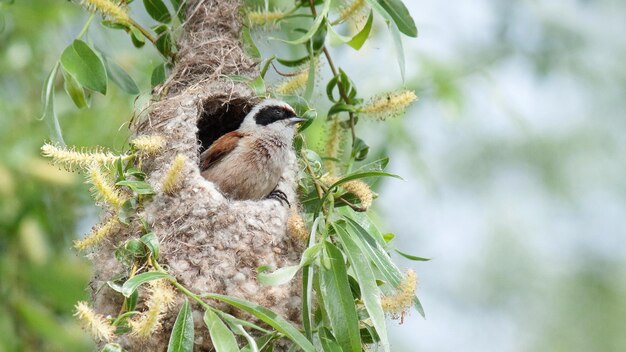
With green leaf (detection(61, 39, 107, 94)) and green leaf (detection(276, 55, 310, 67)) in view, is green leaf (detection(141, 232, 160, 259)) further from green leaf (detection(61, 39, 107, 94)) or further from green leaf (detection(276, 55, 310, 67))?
green leaf (detection(276, 55, 310, 67))

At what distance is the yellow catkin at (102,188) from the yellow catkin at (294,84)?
0.70 meters

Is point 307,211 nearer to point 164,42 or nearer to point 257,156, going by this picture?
point 257,156

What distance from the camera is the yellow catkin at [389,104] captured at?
2.91 metres

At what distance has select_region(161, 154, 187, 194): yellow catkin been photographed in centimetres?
273

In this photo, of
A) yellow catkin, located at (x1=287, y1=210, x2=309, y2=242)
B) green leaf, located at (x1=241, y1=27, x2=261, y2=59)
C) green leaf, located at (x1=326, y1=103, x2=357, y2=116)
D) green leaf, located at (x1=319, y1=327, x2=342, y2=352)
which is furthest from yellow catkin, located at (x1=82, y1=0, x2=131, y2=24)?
green leaf, located at (x1=319, y1=327, x2=342, y2=352)

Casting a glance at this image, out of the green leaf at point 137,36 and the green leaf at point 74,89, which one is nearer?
the green leaf at point 74,89

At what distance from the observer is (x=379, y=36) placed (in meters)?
4.56

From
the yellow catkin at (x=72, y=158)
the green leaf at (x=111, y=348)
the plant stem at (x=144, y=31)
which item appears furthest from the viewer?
the plant stem at (x=144, y=31)

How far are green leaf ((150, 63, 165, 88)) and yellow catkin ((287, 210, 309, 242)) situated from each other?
87cm

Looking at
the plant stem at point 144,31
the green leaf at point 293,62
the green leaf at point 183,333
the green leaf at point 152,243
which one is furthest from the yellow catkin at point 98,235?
the green leaf at point 293,62

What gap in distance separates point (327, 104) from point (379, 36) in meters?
0.76

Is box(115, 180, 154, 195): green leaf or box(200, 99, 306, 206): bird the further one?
box(200, 99, 306, 206): bird

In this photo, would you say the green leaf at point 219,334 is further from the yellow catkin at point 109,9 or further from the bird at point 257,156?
the yellow catkin at point 109,9

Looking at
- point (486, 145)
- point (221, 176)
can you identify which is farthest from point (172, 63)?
point (486, 145)
